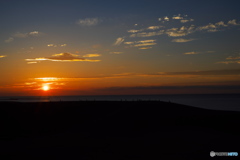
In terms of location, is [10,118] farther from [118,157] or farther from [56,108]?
[118,157]

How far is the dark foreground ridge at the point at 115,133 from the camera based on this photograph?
17625mm

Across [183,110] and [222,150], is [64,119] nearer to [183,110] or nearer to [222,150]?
[183,110]

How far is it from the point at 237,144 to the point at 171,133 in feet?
20.6

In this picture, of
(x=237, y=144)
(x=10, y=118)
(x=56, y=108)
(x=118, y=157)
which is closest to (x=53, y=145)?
(x=118, y=157)

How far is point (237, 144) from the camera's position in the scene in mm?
18797

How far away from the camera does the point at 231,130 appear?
26031 mm

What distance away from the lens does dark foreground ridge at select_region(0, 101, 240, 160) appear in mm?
17625

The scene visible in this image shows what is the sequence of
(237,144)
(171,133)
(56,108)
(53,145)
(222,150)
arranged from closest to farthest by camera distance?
(222,150), (237,144), (53,145), (171,133), (56,108)

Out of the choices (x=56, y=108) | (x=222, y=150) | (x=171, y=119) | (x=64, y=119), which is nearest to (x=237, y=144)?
(x=222, y=150)

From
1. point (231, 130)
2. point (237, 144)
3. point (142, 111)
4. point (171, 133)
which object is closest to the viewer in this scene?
point (237, 144)

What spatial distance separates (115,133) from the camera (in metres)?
25.0

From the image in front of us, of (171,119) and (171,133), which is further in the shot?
(171,119)

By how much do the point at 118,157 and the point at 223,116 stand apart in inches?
785

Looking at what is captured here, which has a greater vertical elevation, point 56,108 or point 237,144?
point 56,108
